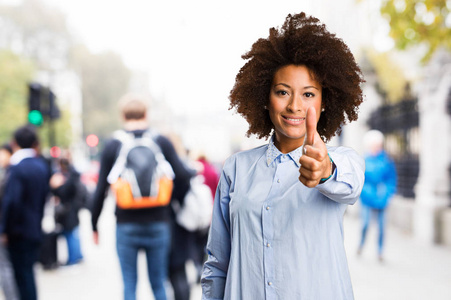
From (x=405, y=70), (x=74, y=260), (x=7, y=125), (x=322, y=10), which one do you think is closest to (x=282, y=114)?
(x=74, y=260)

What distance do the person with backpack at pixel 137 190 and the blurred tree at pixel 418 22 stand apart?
6.53 meters

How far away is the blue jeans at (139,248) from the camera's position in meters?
4.14

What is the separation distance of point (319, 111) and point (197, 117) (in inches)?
4506

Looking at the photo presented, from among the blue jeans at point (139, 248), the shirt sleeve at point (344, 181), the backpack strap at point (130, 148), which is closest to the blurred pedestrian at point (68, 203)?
the blue jeans at point (139, 248)

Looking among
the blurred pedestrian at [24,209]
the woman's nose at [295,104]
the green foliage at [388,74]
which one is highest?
the green foliage at [388,74]

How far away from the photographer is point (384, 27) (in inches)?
402

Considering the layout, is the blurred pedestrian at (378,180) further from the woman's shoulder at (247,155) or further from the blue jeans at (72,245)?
the woman's shoulder at (247,155)

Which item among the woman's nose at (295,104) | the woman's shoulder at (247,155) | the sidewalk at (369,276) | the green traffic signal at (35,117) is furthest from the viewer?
the green traffic signal at (35,117)

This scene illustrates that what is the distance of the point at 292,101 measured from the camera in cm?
207

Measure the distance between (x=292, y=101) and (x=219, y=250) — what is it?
2.25 feet

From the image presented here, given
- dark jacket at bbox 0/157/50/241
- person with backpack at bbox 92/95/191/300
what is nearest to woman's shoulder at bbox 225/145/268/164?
person with backpack at bbox 92/95/191/300

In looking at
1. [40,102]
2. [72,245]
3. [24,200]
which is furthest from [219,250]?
[40,102]

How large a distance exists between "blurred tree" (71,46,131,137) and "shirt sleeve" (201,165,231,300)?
170ft

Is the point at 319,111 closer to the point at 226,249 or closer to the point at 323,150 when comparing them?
the point at 323,150
